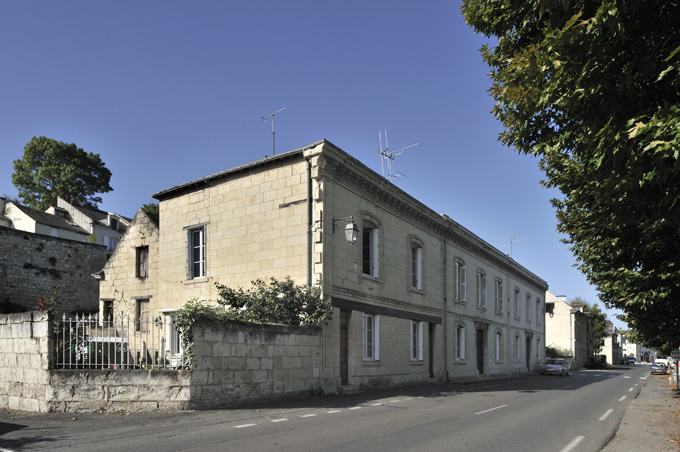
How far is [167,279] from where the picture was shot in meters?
21.1

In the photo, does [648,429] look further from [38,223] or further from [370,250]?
[38,223]

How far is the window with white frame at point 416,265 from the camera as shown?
23.5 meters

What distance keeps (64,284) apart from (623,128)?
35.3m

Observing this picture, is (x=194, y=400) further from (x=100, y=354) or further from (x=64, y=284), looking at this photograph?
(x=64, y=284)

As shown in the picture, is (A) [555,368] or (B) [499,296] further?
(A) [555,368]

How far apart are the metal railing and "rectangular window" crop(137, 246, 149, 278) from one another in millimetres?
10655

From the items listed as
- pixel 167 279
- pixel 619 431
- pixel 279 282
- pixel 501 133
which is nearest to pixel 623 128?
pixel 501 133

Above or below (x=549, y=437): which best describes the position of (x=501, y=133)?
above

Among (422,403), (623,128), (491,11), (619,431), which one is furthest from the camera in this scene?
(422,403)

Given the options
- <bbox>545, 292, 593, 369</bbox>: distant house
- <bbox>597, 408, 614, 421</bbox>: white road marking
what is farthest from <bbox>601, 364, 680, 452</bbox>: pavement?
<bbox>545, 292, 593, 369</bbox>: distant house

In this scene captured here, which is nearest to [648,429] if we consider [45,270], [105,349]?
[105,349]

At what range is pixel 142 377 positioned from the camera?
1178cm

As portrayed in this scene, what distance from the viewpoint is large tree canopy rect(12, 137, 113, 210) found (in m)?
49.9

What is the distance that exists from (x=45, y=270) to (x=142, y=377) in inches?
991
